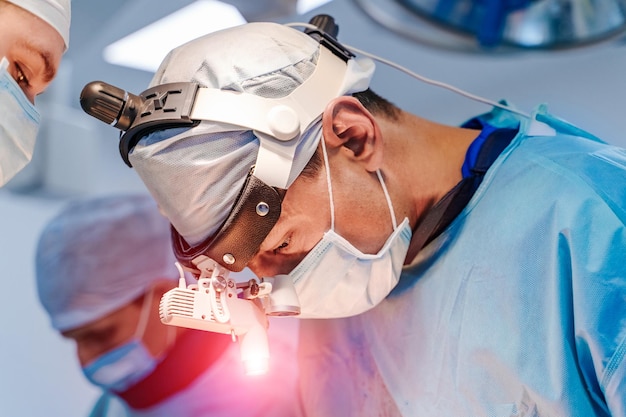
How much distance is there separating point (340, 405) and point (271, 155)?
2.74 ft

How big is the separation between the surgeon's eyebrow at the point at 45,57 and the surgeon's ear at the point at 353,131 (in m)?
0.53

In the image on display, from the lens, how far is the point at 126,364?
1.96m

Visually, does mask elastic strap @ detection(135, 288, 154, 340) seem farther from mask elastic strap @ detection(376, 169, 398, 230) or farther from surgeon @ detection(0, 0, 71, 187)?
mask elastic strap @ detection(376, 169, 398, 230)

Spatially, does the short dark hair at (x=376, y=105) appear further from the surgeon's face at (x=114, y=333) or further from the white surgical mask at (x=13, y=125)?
the surgeon's face at (x=114, y=333)

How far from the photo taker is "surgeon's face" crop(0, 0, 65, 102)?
3.88 feet

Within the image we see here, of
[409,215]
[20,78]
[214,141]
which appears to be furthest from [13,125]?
[409,215]

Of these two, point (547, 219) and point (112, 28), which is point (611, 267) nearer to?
point (547, 219)

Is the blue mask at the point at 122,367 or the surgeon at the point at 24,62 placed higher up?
the surgeon at the point at 24,62

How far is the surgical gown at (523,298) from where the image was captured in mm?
1123

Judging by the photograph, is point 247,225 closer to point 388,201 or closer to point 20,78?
point 388,201

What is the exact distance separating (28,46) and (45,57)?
38 millimetres

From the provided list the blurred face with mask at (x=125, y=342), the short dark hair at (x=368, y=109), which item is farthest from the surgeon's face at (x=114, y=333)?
the short dark hair at (x=368, y=109)

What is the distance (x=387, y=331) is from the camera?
1.57 m

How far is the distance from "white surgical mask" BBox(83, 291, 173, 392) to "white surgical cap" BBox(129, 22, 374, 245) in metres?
0.81
